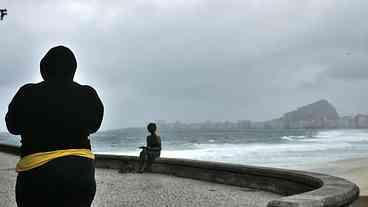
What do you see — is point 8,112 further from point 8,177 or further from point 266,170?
point 8,177

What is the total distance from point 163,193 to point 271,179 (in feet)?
6.41

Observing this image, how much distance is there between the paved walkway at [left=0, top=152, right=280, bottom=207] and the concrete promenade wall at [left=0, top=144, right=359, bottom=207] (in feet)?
0.80

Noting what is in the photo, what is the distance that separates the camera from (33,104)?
3176mm

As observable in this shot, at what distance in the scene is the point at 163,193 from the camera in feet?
32.7

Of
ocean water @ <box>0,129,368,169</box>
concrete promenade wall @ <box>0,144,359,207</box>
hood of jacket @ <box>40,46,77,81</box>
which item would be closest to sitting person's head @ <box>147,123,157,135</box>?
concrete promenade wall @ <box>0,144,359,207</box>

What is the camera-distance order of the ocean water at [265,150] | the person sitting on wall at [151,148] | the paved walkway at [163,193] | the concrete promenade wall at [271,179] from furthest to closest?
the ocean water at [265,150]
the person sitting on wall at [151,148]
the paved walkway at [163,193]
the concrete promenade wall at [271,179]

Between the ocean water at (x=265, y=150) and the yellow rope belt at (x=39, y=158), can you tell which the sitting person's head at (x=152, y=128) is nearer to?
the yellow rope belt at (x=39, y=158)

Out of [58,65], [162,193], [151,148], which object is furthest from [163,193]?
[58,65]

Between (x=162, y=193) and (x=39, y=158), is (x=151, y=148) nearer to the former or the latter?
(x=162, y=193)

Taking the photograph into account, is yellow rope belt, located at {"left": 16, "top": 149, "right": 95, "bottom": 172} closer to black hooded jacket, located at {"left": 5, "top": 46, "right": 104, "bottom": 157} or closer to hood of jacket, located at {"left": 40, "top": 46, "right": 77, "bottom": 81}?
black hooded jacket, located at {"left": 5, "top": 46, "right": 104, "bottom": 157}

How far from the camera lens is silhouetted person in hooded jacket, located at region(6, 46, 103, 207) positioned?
3129 millimetres

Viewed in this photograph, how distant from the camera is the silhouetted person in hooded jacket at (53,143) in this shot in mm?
3129

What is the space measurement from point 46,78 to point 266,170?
721 centimetres

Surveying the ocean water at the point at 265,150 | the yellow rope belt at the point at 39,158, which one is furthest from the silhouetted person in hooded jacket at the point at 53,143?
the ocean water at the point at 265,150
